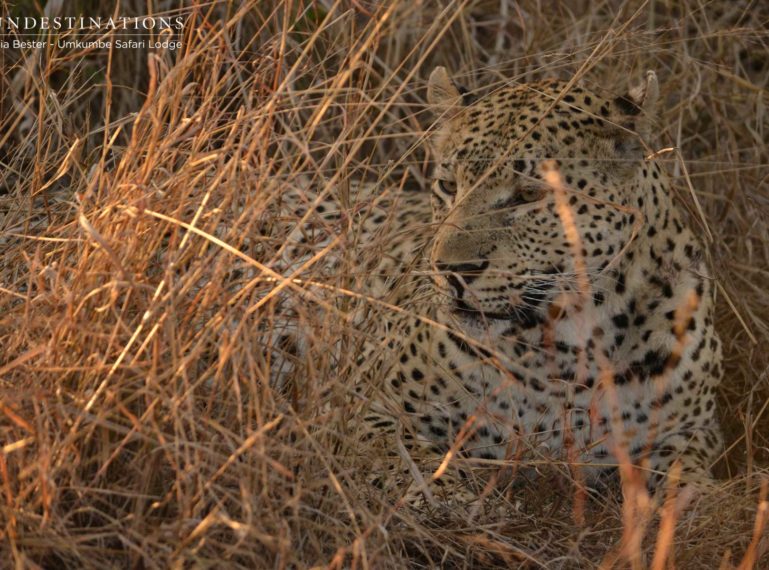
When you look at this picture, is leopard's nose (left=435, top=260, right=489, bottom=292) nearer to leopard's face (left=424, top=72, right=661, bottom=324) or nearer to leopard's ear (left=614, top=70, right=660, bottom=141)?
leopard's face (left=424, top=72, right=661, bottom=324)

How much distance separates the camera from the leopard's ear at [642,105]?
4133mm

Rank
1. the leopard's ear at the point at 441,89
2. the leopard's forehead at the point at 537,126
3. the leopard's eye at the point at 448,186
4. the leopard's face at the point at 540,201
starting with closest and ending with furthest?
1. the leopard's face at the point at 540,201
2. the leopard's forehead at the point at 537,126
3. the leopard's eye at the point at 448,186
4. the leopard's ear at the point at 441,89

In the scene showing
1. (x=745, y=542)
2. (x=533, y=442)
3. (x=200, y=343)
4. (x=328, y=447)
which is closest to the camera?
(x=200, y=343)

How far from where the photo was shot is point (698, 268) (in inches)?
168

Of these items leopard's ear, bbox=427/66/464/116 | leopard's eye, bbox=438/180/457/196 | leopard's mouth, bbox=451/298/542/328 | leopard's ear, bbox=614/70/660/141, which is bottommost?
leopard's mouth, bbox=451/298/542/328

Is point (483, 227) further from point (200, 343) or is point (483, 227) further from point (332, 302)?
point (200, 343)

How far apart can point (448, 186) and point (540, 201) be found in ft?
1.63

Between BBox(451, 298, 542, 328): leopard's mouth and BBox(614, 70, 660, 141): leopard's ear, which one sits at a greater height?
BBox(614, 70, 660, 141): leopard's ear

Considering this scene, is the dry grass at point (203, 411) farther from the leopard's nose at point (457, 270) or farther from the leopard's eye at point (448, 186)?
the leopard's eye at point (448, 186)

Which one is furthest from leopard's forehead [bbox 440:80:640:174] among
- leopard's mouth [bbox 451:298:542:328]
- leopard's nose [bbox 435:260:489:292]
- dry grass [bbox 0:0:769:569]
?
dry grass [bbox 0:0:769:569]

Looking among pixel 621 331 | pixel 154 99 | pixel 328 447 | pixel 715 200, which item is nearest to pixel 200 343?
pixel 328 447

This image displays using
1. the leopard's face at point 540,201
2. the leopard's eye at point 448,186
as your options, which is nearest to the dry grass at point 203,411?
the leopard's face at point 540,201

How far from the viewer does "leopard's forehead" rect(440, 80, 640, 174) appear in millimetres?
4059

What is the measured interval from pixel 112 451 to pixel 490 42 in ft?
13.2
